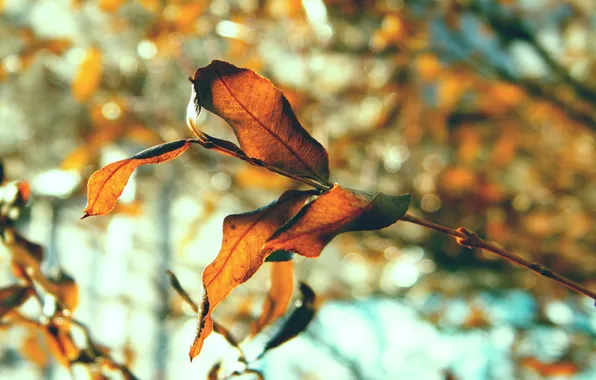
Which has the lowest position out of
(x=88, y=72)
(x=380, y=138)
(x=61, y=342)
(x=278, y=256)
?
(x=380, y=138)

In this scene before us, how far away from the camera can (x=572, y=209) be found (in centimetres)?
200

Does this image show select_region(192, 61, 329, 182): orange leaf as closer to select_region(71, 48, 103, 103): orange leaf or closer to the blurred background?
the blurred background

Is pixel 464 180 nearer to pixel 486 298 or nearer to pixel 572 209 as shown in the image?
pixel 572 209

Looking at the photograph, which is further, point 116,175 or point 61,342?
point 61,342

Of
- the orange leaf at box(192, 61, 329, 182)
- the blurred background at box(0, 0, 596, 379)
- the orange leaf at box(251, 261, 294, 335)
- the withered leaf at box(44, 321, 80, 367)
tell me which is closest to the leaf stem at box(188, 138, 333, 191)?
the orange leaf at box(192, 61, 329, 182)

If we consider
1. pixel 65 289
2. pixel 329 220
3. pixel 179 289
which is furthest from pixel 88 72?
pixel 329 220

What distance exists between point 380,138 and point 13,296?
1554 millimetres

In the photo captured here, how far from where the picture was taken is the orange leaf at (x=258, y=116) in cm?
33

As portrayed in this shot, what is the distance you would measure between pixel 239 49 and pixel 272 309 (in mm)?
1384

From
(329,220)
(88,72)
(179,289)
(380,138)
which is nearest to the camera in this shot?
(329,220)

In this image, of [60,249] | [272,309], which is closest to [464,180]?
[272,309]

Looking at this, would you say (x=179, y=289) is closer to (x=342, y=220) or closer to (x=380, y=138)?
(x=342, y=220)

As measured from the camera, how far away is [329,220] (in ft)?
1.04

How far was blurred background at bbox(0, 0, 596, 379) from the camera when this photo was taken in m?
1.42
